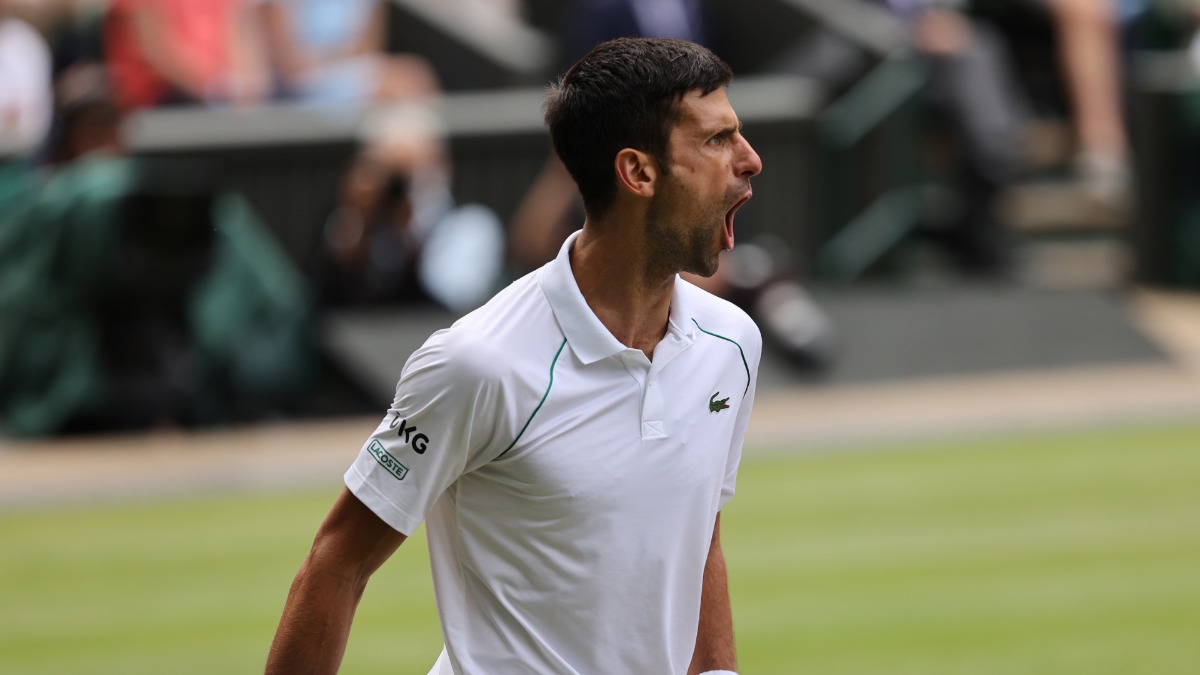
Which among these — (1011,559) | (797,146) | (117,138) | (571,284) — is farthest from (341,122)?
(571,284)

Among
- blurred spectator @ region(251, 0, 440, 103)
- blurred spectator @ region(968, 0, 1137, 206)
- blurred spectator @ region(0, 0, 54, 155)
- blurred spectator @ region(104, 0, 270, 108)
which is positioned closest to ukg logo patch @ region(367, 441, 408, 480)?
blurred spectator @ region(104, 0, 270, 108)

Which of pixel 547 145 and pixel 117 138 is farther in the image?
pixel 547 145

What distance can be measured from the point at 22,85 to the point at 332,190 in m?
2.25

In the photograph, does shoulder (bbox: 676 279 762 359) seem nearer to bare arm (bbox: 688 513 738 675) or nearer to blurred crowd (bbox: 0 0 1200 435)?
bare arm (bbox: 688 513 738 675)

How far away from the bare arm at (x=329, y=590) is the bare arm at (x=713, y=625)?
0.66 m

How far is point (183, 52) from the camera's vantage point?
1438cm

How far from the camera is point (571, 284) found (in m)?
3.62

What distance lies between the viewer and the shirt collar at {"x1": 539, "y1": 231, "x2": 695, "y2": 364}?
3.55 metres

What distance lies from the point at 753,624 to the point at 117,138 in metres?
5.71

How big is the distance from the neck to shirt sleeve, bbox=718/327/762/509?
0.78 ft

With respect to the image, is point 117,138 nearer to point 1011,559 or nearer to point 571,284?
point 1011,559

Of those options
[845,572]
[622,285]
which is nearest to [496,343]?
[622,285]

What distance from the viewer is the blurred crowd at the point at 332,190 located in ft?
41.2

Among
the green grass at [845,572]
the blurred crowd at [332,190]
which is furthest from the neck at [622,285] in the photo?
the blurred crowd at [332,190]
